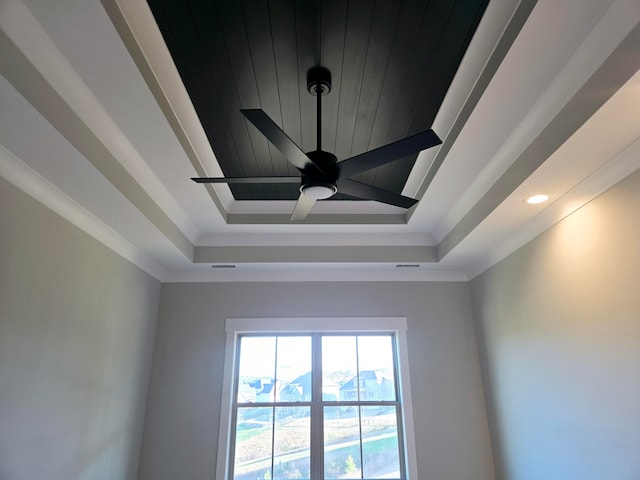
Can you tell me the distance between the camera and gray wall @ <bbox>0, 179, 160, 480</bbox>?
2.03m

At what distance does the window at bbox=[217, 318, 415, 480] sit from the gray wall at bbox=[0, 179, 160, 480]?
88cm

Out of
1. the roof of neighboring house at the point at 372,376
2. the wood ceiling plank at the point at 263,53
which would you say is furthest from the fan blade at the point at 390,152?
the roof of neighboring house at the point at 372,376

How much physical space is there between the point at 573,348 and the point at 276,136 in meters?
2.17

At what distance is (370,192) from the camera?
2146mm

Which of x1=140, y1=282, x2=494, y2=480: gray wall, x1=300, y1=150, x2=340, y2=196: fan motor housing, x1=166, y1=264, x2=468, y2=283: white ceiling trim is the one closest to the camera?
x1=300, y1=150, x2=340, y2=196: fan motor housing

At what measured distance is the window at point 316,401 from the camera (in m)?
3.50

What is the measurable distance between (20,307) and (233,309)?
6.25 feet

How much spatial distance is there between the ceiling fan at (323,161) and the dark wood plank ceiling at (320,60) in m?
0.17

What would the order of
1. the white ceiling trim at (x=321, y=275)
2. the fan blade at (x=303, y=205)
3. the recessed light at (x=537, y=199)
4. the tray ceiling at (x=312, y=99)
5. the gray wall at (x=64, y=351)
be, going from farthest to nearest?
the white ceiling trim at (x=321, y=275) < the recessed light at (x=537, y=199) < the fan blade at (x=303, y=205) < the gray wall at (x=64, y=351) < the tray ceiling at (x=312, y=99)

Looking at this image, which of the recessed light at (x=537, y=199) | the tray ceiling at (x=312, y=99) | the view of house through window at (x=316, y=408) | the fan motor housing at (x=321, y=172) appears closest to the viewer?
the tray ceiling at (x=312, y=99)

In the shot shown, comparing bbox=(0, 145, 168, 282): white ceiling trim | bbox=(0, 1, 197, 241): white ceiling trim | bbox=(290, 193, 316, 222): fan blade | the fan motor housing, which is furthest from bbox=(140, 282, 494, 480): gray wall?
the fan motor housing

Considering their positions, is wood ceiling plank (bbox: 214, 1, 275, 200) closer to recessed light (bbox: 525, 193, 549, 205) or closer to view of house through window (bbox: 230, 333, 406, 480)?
recessed light (bbox: 525, 193, 549, 205)

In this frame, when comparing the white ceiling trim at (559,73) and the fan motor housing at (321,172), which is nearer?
the white ceiling trim at (559,73)

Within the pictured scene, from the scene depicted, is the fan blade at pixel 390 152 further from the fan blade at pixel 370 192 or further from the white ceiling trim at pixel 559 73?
the white ceiling trim at pixel 559 73
